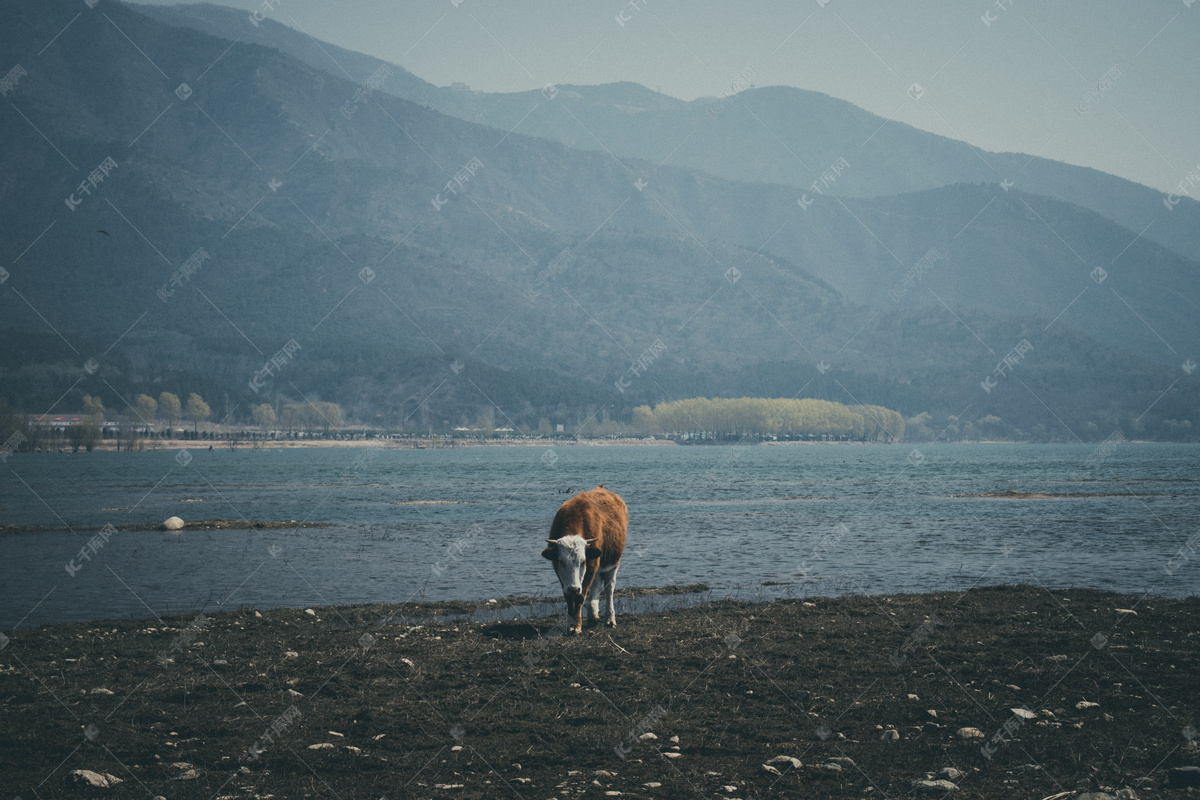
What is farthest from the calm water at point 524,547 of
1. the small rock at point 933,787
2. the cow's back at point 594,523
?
the small rock at point 933,787

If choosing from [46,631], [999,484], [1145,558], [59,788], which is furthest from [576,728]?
[999,484]

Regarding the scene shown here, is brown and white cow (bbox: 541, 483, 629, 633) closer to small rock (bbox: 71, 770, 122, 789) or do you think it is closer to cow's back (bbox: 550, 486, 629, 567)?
cow's back (bbox: 550, 486, 629, 567)

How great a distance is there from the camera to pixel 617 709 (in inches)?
499

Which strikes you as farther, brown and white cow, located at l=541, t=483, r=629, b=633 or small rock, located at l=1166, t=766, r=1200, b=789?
brown and white cow, located at l=541, t=483, r=629, b=633

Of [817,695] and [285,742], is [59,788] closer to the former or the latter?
[285,742]

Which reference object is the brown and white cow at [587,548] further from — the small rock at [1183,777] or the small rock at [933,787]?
the small rock at [1183,777]

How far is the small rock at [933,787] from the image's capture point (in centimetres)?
A: 960

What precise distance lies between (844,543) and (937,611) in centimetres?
1858

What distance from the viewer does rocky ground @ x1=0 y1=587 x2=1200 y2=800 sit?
10031 millimetres

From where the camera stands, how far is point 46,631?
63.5 ft

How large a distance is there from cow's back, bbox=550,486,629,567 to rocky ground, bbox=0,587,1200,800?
1.85 meters

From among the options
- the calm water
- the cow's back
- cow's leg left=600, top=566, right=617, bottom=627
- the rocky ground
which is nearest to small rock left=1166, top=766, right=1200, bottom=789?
the rocky ground

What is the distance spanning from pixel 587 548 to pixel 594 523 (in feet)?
4.27

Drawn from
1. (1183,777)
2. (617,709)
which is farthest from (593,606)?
(1183,777)
